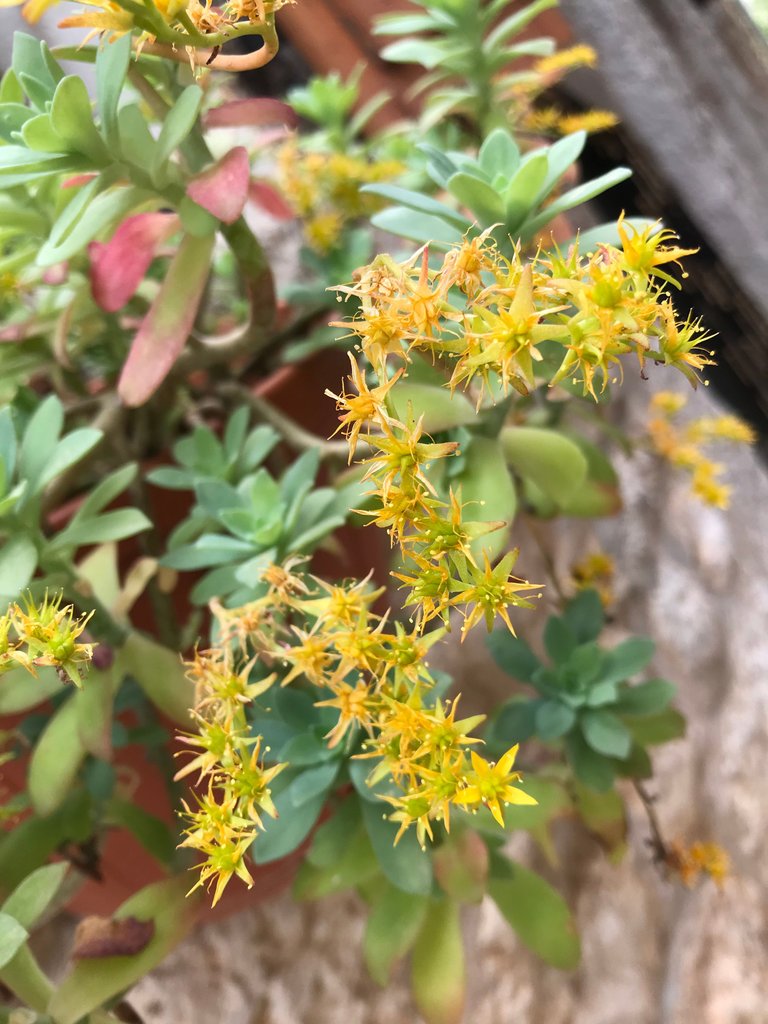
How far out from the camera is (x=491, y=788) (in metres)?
0.31

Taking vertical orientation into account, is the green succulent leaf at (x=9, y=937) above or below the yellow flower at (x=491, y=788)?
below

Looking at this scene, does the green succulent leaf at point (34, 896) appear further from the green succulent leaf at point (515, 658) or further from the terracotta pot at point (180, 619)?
the green succulent leaf at point (515, 658)

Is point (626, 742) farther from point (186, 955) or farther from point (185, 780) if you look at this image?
point (186, 955)

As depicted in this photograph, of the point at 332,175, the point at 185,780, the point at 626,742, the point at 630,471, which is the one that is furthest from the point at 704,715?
the point at 332,175

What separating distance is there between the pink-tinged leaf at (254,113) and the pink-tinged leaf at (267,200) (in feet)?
0.38

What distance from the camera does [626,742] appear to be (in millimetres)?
534

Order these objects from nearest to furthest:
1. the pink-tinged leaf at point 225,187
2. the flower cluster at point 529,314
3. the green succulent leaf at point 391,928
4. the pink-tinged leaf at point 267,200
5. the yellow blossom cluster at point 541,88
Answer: the flower cluster at point 529,314 < the pink-tinged leaf at point 225,187 < the green succulent leaf at point 391,928 < the pink-tinged leaf at point 267,200 < the yellow blossom cluster at point 541,88

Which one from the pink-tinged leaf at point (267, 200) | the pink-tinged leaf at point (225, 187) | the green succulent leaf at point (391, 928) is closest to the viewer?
the pink-tinged leaf at point (225, 187)

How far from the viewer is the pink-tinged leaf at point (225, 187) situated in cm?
42

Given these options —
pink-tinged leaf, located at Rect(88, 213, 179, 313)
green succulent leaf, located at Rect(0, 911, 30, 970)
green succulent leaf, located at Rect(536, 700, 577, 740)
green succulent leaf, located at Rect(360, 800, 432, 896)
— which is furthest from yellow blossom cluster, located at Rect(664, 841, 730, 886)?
pink-tinged leaf, located at Rect(88, 213, 179, 313)

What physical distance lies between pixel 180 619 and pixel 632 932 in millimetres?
549

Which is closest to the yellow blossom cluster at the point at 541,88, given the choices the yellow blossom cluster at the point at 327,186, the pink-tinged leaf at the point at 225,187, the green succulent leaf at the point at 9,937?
the yellow blossom cluster at the point at 327,186

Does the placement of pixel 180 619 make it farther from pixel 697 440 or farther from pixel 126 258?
pixel 697 440

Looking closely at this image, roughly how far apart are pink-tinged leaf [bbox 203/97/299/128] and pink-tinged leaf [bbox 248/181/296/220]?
116 millimetres
